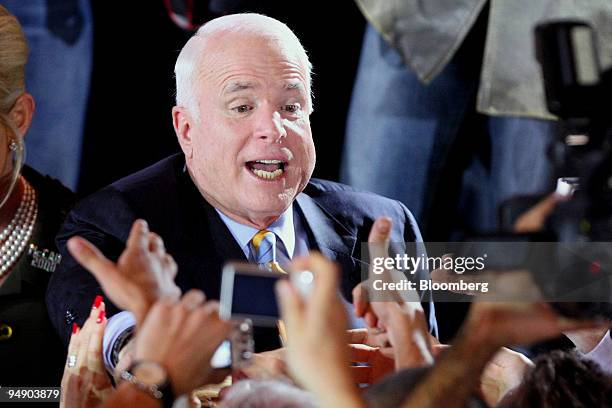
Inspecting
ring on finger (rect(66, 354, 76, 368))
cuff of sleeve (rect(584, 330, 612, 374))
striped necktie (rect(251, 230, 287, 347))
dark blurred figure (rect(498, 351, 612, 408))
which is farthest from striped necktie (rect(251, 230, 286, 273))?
cuff of sleeve (rect(584, 330, 612, 374))

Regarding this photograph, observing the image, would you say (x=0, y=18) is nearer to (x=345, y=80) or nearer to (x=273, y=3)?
(x=273, y=3)

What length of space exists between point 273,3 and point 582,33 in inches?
31.1

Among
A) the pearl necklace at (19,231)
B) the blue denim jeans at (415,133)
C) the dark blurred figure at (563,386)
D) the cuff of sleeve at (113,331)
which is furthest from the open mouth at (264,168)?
the dark blurred figure at (563,386)

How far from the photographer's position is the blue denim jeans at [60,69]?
8.67 feet

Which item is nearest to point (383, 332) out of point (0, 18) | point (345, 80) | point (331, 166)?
point (331, 166)

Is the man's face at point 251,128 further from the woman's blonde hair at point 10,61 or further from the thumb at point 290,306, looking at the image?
the woman's blonde hair at point 10,61

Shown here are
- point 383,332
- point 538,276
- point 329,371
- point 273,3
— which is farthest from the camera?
point 273,3

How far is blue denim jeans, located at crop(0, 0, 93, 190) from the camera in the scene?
2643 mm

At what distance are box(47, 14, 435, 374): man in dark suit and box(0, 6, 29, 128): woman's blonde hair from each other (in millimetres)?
337

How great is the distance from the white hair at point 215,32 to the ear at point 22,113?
1.30ft

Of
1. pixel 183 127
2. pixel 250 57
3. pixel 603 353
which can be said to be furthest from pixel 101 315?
pixel 603 353

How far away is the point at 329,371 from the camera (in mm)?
2117

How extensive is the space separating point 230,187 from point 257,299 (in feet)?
0.98

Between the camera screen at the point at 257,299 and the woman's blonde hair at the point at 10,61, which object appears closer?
the camera screen at the point at 257,299
